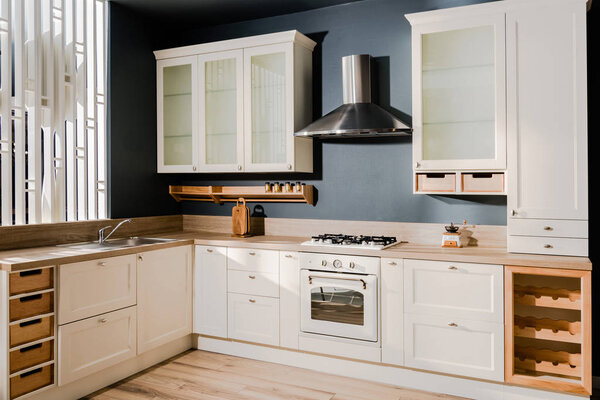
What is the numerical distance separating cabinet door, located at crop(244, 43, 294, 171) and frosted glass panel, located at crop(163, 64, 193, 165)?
23.4 inches

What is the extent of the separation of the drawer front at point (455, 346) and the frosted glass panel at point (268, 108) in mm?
1592

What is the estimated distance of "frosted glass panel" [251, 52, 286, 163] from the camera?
12.1 feet

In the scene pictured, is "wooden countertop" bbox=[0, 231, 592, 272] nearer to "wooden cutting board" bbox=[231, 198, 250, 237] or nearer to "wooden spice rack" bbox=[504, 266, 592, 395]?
"wooden spice rack" bbox=[504, 266, 592, 395]

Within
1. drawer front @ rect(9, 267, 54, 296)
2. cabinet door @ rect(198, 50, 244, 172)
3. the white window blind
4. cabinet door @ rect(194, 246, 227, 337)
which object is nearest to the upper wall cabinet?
cabinet door @ rect(198, 50, 244, 172)

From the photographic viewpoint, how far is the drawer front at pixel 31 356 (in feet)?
8.38

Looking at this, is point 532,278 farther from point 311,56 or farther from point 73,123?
point 73,123

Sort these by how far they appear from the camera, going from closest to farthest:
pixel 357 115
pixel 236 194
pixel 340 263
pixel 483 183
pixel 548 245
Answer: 1. pixel 548 245
2. pixel 483 183
3. pixel 340 263
4. pixel 357 115
5. pixel 236 194

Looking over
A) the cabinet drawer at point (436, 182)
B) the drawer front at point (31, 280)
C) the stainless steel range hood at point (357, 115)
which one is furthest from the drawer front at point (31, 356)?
the cabinet drawer at point (436, 182)

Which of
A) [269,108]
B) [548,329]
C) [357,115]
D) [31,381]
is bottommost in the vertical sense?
[31,381]

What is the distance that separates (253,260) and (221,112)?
1.27 meters

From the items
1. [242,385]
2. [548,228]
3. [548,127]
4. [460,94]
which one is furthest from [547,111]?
[242,385]

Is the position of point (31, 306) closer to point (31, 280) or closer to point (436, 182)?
point (31, 280)

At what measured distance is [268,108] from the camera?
3.76 metres

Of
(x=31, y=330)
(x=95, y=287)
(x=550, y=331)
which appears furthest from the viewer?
(x=95, y=287)
